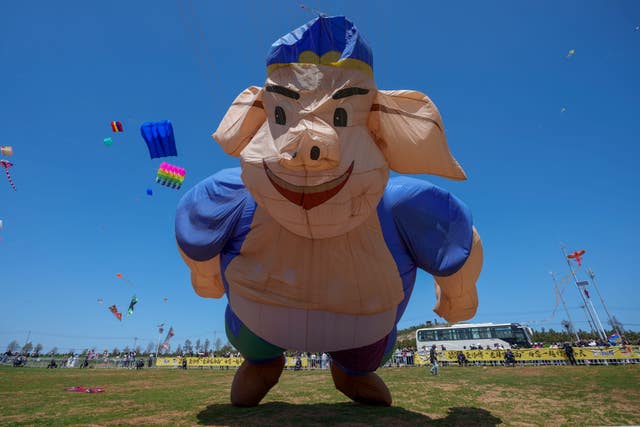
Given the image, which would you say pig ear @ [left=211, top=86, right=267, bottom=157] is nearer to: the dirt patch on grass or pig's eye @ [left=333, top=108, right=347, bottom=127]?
pig's eye @ [left=333, top=108, right=347, bottom=127]

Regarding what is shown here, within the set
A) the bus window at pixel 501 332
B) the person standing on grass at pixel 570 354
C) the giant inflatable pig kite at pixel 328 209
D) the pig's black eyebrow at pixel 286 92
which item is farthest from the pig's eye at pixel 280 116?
the bus window at pixel 501 332

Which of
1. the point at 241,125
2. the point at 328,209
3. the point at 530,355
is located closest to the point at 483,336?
the point at 530,355

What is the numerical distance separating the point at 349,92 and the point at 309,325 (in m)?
2.66

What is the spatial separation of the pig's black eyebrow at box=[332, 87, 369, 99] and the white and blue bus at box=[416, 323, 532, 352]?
1088 inches

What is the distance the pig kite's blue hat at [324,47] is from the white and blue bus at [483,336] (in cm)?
2779

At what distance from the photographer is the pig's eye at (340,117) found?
135 inches

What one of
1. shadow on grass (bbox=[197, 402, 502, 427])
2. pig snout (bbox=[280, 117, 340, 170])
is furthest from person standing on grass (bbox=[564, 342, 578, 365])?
pig snout (bbox=[280, 117, 340, 170])

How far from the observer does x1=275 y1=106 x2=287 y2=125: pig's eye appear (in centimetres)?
348

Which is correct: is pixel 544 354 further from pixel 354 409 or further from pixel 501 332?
pixel 354 409

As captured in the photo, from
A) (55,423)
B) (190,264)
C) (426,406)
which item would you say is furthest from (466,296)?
(55,423)

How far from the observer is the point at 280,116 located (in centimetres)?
350

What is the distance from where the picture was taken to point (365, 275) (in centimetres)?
400

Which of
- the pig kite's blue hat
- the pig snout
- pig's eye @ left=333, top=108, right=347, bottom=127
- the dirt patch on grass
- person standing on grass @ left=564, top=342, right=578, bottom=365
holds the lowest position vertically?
the dirt patch on grass

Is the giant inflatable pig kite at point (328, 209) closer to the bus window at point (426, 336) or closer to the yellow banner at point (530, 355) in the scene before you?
the yellow banner at point (530, 355)
